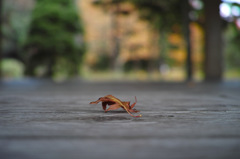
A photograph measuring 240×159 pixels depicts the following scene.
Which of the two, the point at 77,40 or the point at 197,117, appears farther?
the point at 77,40

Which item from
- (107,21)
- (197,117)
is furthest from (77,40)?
(197,117)

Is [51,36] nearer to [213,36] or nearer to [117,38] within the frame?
[213,36]

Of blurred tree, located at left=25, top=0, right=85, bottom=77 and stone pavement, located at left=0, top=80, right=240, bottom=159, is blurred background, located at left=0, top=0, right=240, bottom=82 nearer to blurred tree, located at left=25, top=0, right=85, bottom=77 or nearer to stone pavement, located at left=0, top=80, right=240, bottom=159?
blurred tree, located at left=25, top=0, right=85, bottom=77

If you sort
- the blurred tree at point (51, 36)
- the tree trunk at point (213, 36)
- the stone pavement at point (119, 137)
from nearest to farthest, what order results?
the stone pavement at point (119, 137) < the tree trunk at point (213, 36) < the blurred tree at point (51, 36)

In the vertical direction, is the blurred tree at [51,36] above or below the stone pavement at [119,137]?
above

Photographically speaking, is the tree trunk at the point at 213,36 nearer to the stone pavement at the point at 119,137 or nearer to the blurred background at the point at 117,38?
the blurred background at the point at 117,38

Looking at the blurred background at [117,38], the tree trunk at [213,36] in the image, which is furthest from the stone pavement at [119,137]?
the blurred background at [117,38]

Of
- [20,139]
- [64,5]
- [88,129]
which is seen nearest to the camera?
[20,139]

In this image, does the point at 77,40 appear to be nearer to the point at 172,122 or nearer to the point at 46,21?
the point at 46,21
